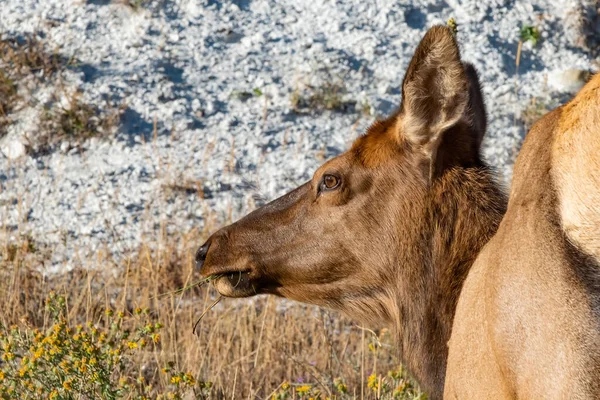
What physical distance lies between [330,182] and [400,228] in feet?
1.46

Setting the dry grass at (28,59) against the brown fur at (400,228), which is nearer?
the brown fur at (400,228)

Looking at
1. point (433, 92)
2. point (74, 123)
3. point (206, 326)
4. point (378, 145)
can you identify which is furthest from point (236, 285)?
point (74, 123)

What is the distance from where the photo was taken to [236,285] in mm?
5430

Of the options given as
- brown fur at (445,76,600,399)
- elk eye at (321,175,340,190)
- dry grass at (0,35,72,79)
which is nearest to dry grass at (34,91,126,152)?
dry grass at (0,35,72,79)

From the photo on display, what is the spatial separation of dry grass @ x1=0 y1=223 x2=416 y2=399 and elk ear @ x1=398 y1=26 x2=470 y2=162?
6.77 feet

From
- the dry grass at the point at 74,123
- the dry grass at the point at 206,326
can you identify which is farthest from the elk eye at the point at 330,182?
the dry grass at the point at 74,123

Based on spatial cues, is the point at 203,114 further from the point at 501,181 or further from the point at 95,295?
the point at 501,181

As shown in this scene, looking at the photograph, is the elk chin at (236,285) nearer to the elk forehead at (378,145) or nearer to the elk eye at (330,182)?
the elk eye at (330,182)

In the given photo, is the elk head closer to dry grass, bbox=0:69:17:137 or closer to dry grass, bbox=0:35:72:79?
dry grass, bbox=0:69:17:137

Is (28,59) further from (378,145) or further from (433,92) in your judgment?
(433,92)

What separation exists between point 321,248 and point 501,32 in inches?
311

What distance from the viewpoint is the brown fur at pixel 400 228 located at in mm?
4898

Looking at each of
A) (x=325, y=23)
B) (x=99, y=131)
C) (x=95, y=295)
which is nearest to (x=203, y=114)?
(x=99, y=131)

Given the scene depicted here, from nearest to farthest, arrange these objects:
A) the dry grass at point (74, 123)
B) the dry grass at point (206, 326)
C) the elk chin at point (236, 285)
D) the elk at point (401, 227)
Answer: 1. the elk at point (401, 227)
2. the elk chin at point (236, 285)
3. the dry grass at point (206, 326)
4. the dry grass at point (74, 123)
